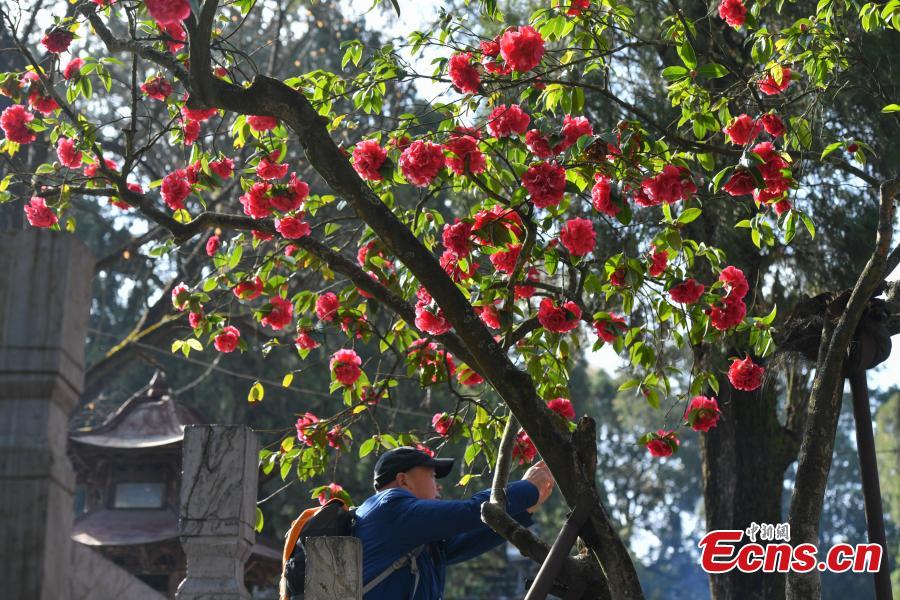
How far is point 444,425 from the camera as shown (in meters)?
6.68

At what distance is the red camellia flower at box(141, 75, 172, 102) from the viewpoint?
691 centimetres

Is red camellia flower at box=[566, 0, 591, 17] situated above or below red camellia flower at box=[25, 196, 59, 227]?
above

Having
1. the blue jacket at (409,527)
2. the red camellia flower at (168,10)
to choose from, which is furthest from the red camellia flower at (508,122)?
the blue jacket at (409,527)

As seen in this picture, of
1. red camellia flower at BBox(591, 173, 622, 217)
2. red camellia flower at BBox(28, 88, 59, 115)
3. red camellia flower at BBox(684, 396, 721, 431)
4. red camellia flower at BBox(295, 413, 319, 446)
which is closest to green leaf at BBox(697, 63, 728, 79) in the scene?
red camellia flower at BBox(591, 173, 622, 217)

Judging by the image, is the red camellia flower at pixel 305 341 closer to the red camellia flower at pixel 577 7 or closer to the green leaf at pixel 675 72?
the red camellia flower at pixel 577 7

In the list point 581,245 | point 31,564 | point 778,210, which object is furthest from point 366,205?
point 31,564

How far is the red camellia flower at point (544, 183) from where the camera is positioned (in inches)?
205

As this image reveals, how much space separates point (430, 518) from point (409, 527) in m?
0.10

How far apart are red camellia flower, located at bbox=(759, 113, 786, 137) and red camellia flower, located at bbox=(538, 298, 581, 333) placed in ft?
4.94

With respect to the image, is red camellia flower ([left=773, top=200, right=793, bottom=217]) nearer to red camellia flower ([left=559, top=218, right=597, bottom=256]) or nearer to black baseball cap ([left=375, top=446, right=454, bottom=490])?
red camellia flower ([left=559, top=218, right=597, bottom=256])

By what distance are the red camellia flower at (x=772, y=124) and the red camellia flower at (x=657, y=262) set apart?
0.93 metres

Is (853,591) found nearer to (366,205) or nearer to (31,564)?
(366,205)

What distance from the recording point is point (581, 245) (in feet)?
18.3

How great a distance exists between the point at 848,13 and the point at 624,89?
194cm
